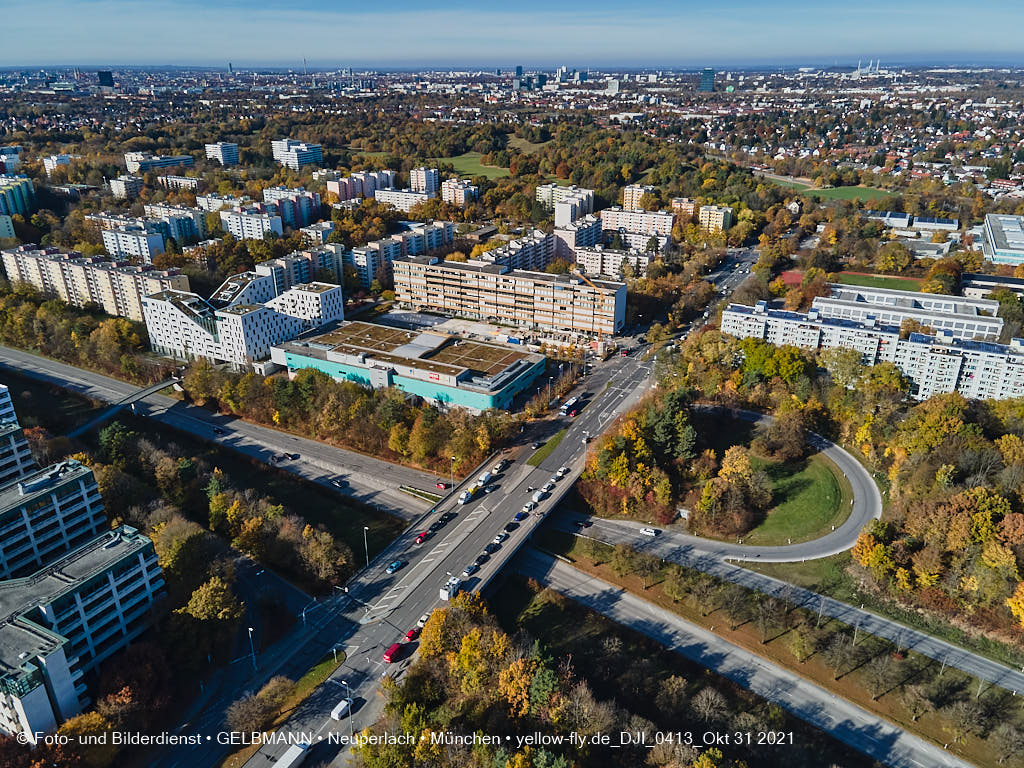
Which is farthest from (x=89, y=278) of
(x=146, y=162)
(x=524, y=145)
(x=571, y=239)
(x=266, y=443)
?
(x=524, y=145)

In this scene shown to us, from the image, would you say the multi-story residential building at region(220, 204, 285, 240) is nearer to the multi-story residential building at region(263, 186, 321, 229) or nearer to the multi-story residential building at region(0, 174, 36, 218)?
the multi-story residential building at region(263, 186, 321, 229)

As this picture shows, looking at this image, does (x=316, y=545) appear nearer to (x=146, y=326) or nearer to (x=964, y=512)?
(x=964, y=512)

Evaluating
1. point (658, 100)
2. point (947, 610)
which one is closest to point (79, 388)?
point (947, 610)

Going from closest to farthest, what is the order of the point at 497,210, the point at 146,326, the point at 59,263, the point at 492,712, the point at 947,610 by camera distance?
the point at 492,712 < the point at 947,610 < the point at 146,326 < the point at 59,263 < the point at 497,210

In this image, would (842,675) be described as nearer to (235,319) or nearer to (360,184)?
(235,319)

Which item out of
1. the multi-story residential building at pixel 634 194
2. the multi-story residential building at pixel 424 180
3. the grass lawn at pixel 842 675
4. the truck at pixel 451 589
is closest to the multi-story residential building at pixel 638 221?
the multi-story residential building at pixel 634 194

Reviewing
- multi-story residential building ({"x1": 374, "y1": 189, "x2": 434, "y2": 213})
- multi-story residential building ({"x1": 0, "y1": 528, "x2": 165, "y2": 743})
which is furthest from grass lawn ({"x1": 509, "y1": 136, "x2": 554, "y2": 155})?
multi-story residential building ({"x1": 0, "y1": 528, "x2": 165, "y2": 743})
